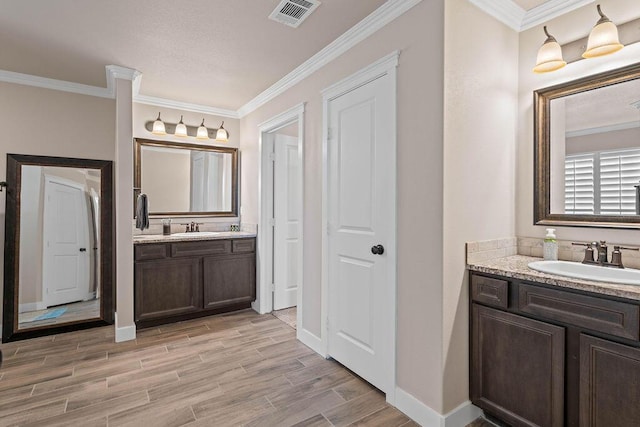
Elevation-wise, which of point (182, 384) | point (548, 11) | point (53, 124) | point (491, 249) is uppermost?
point (548, 11)

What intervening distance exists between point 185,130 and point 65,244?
5.72 ft

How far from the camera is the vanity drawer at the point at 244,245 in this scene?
3967 mm

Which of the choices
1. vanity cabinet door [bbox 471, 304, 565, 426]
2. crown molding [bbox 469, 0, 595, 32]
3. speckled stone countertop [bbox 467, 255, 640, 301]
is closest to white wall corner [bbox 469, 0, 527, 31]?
crown molding [bbox 469, 0, 595, 32]

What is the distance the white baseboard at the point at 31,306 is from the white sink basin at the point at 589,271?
4.25 metres

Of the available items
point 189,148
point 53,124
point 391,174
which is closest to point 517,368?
point 391,174

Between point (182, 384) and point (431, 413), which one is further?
point (182, 384)

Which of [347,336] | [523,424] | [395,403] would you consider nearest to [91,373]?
[347,336]

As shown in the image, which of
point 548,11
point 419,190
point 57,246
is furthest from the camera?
point 57,246

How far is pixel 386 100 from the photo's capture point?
2217mm

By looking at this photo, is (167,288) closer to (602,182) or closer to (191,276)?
(191,276)

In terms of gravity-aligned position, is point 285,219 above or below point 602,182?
below

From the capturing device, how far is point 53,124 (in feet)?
11.4

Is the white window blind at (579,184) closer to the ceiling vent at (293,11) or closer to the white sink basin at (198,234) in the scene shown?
the ceiling vent at (293,11)

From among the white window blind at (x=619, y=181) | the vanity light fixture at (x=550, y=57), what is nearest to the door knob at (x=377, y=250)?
the white window blind at (x=619, y=181)
